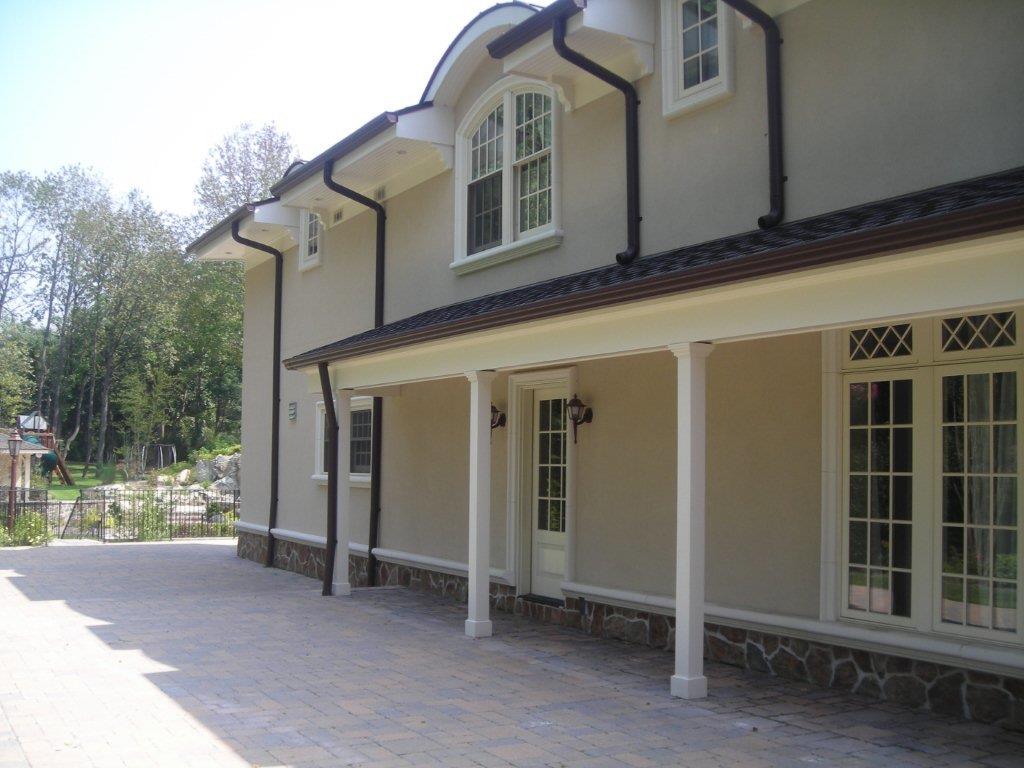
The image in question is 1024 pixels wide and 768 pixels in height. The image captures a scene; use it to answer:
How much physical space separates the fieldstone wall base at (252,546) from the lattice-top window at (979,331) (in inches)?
533

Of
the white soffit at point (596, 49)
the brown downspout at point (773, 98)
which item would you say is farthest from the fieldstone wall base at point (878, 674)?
the white soffit at point (596, 49)

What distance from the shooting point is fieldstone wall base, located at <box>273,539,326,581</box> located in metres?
15.4

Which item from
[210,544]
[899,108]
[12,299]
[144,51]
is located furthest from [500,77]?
[12,299]

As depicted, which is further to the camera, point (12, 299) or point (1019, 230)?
point (12, 299)

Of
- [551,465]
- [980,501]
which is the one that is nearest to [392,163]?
[551,465]

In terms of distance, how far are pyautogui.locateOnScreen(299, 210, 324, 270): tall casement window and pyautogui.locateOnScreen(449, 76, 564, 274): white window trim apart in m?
4.88

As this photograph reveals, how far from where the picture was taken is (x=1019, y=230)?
484 centimetres

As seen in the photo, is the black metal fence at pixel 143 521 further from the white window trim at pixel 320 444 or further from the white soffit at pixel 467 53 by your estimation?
the white soffit at pixel 467 53

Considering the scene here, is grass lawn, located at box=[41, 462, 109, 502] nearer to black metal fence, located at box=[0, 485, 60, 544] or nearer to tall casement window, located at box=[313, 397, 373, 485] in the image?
black metal fence, located at box=[0, 485, 60, 544]

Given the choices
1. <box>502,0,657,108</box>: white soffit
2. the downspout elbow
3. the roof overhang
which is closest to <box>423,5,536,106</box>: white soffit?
<box>502,0,657,108</box>: white soffit

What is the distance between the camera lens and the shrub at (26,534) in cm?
1967

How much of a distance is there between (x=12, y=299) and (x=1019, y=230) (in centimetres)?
5759

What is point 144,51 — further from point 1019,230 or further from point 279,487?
point 1019,230

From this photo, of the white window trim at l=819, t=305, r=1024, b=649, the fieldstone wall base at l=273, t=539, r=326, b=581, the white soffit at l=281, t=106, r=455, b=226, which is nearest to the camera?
the white window trim at l=819, t=305, r=1024, b=649
